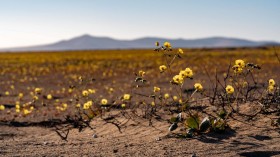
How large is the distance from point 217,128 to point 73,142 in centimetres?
206

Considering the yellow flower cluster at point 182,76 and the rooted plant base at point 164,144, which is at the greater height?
the yellow flower cluster at point 182,76

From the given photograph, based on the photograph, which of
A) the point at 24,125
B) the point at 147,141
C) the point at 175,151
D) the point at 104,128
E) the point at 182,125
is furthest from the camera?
the point at 24,125

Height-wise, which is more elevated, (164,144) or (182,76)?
(182,76)

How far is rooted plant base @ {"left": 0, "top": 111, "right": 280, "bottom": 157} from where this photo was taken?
16.9 ft

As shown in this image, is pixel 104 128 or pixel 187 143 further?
pixel 104 128

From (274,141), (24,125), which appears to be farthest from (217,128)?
(24,125)

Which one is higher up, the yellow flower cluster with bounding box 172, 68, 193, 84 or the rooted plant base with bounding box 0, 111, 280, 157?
the yellow flower cluster with bounding box 172, 68, 193, 84

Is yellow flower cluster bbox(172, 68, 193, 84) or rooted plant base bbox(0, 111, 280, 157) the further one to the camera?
yellow flower cluster bbox(172, 68, 193, 84)

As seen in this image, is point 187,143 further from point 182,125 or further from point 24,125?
point 24,125

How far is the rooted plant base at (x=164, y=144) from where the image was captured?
5137 millimetres

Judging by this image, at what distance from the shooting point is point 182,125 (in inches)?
243

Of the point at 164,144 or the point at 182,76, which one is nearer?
the point at 164,144

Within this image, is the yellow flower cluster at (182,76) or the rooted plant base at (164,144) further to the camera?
the yellow flower cluster at (182,76)

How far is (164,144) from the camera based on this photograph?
17.9 feet
